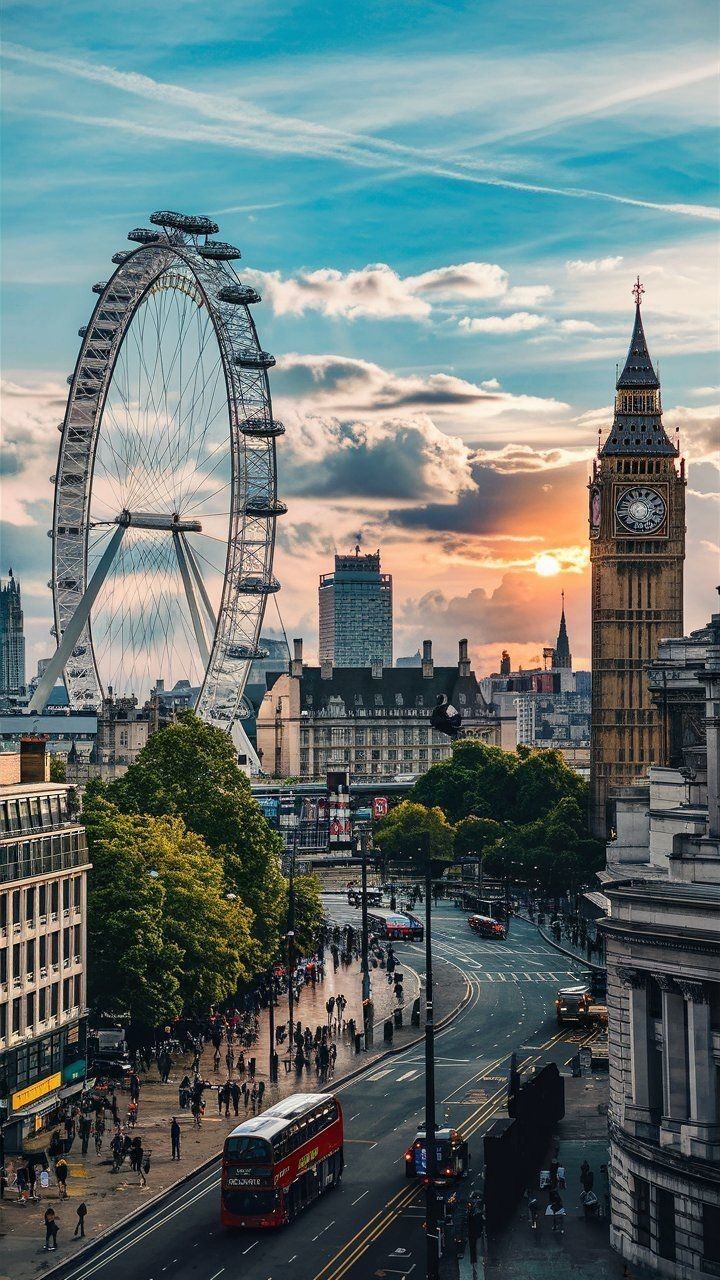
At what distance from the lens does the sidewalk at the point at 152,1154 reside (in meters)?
67.5

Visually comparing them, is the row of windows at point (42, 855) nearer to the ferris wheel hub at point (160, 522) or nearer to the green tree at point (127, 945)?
the green tree at point (127, 945)

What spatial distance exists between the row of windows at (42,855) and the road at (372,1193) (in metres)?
15.4

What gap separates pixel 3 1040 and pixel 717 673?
33.1m

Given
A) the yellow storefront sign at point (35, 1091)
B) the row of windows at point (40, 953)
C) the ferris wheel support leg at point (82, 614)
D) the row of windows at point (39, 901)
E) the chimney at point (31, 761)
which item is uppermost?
the ferris wheel support leg at point (82, 614)

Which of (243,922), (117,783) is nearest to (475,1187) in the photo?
(243,922)

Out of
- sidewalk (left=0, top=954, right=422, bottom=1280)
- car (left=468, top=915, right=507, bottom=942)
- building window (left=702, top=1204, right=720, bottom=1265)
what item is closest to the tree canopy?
sidewalk (left=0, top=954, right=422, bottom=1280)

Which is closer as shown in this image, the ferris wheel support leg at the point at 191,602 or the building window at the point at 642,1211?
the building window at the point at 642,1211

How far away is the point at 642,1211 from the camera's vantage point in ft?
211

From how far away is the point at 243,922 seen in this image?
364 ft

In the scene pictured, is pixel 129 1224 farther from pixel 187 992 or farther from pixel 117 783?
pixel 117 783

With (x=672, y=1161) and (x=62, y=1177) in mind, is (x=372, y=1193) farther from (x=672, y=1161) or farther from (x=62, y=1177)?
(x=672, y=1161)

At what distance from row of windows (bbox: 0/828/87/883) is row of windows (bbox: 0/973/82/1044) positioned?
5087 mm

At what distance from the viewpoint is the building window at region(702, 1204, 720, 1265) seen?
60.3 m

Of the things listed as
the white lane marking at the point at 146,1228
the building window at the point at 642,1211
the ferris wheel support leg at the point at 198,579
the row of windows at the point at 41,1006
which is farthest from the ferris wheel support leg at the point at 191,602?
the building window at the point at 642,1211
